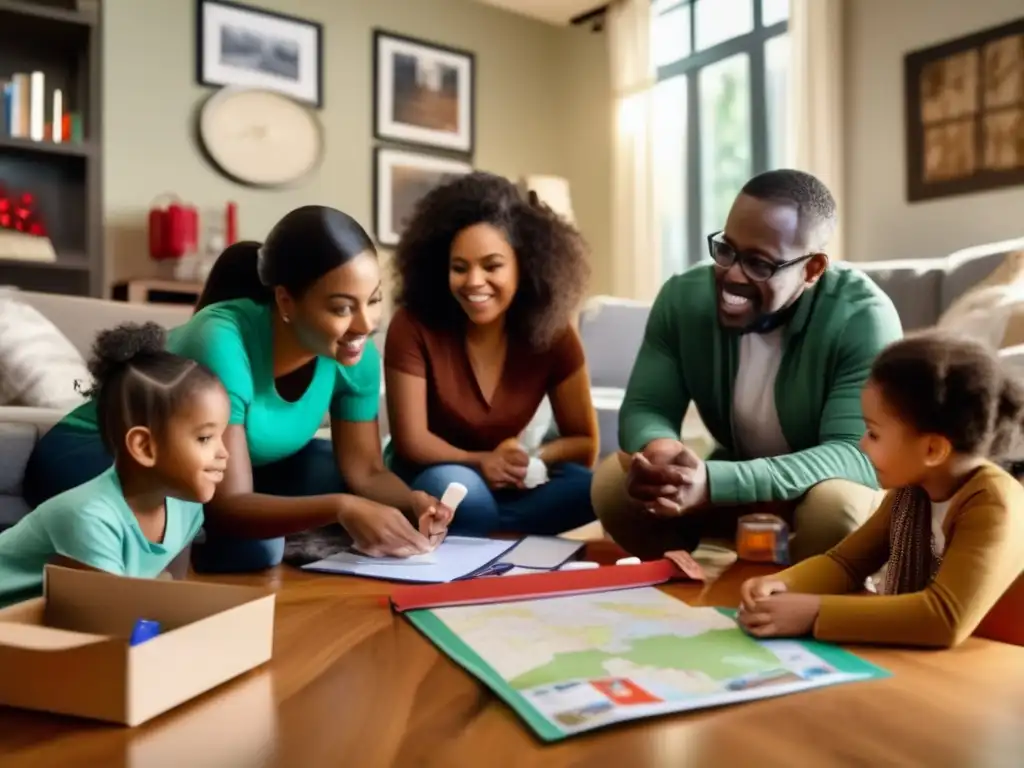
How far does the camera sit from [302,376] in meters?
1.31

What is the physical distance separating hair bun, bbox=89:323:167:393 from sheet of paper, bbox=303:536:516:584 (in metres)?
0.31

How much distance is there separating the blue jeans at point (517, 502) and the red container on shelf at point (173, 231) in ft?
8.16

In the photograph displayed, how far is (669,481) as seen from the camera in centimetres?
116

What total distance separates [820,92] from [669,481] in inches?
113

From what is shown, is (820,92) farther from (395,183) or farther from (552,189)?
(395,183)

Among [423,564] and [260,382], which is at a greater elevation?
[260,382]

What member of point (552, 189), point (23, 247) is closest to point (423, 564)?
point (23, 247)

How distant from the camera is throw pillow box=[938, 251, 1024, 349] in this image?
197 centimetres

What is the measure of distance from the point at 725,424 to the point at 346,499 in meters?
0.64

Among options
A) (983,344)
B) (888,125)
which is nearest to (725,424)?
(983,344)

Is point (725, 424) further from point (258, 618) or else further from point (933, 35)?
point (933, 35)

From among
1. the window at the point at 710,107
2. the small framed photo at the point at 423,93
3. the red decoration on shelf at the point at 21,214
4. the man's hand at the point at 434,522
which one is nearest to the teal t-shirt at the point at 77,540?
the man's hand at the point at 434,522

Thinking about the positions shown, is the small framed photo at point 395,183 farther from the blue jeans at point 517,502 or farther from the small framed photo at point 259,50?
the blue jeans at point 517,502

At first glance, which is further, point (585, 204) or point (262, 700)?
point (585, 204)
